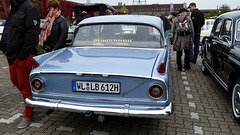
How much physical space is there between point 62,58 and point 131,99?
1.28 m

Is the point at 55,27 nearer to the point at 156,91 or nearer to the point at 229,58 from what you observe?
the point at 156,91

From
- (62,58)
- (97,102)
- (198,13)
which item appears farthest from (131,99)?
(198,13)

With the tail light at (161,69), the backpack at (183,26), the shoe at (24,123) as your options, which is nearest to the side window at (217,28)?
the backpack at (183,26)

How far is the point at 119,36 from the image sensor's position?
4.06 metres

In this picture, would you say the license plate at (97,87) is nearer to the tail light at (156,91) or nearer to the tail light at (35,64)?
the tail light at (156,91)

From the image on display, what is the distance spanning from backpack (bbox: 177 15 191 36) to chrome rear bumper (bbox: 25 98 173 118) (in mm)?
4601

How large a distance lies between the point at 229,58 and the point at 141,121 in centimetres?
191

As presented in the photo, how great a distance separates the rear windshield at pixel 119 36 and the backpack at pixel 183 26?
10.3 ft

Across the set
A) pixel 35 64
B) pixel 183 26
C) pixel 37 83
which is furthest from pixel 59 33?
pixel 183 26

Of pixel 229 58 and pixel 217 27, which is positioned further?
pixel 217 27

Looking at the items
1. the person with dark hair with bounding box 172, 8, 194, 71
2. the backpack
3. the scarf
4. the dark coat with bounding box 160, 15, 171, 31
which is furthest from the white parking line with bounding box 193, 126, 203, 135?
the dark coat with bounding box 160, 15, 171, 31

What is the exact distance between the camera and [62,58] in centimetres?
342

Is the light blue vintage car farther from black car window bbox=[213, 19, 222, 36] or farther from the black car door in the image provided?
black car window bbox=[213, 19, 222, 36]

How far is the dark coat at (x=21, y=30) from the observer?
3266mm
